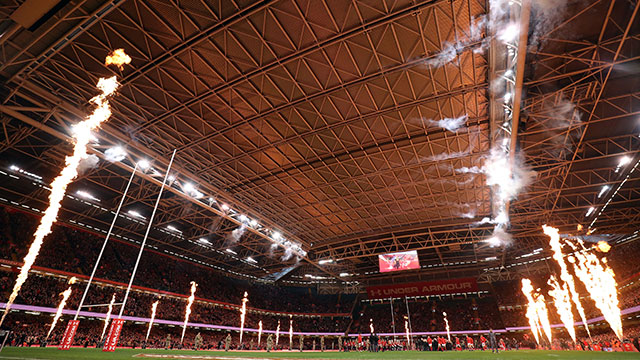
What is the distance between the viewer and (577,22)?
11750 millimetres

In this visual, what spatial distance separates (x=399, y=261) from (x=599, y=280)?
22621 mm

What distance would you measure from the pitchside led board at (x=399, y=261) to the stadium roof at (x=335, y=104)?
4.17m

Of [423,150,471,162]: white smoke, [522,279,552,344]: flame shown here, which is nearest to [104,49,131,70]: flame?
[423,150,471,162]: white smoke

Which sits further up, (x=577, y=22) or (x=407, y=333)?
(x=577, y=22)

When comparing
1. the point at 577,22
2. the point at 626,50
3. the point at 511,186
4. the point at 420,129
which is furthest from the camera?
the point at 511,186

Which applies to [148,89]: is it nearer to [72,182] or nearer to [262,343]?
[72,182]

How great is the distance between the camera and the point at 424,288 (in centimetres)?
4444

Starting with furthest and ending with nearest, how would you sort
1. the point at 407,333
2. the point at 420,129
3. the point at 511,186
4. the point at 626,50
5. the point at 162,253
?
the point at 407,333
the point at 162,253
the point at 511,186
the point at 420,129
the point at 626,50

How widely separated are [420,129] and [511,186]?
9.65m

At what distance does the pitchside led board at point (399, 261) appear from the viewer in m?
28.2

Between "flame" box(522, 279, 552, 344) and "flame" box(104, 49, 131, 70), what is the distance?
159ft

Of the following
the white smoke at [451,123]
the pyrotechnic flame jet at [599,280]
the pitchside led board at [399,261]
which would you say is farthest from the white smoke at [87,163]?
the pyrotechnic flame jet at [599,280]

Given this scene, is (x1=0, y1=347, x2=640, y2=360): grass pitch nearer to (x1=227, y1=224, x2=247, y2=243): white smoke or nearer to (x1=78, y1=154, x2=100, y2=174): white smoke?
(x1=78, y1=154, x2=100, y2=174): white smoke

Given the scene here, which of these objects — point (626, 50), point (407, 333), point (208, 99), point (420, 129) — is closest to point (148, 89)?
point (208, 99)
